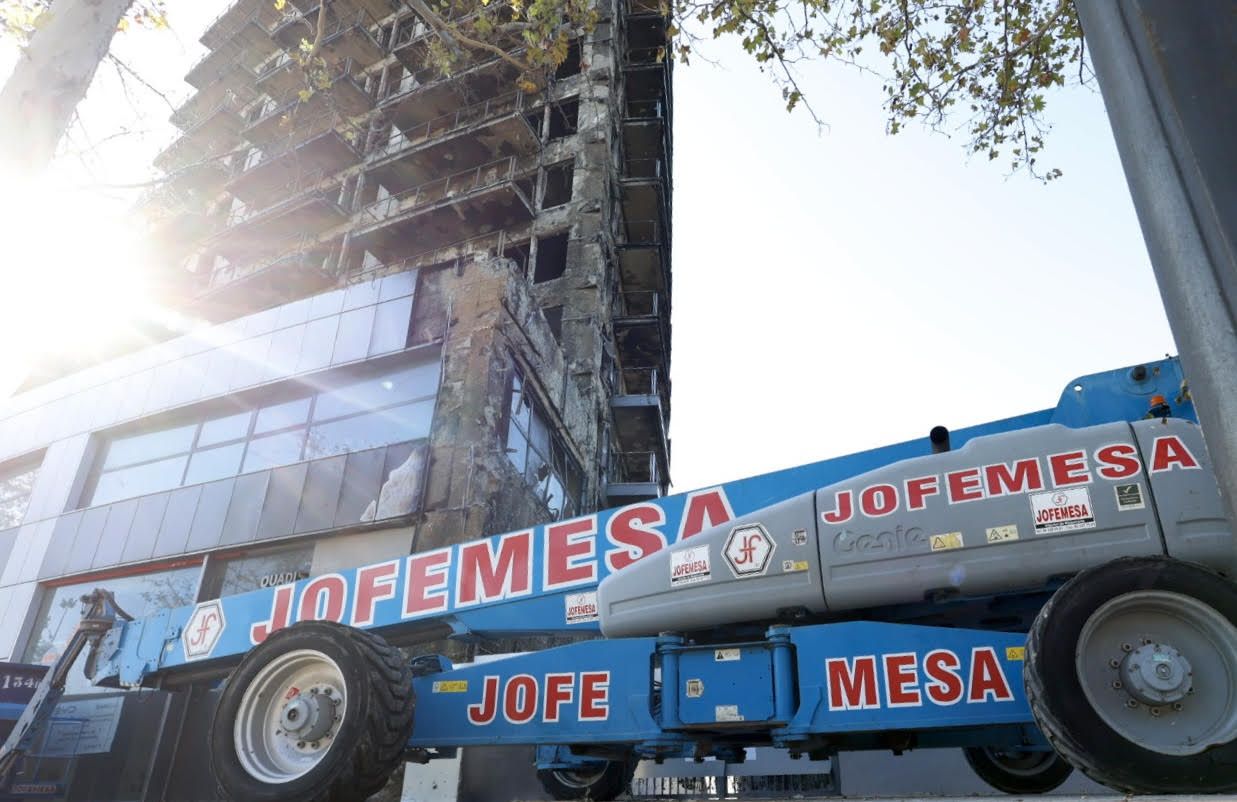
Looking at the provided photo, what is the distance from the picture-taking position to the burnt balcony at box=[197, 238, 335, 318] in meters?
35.3

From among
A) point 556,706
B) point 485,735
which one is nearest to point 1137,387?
point 556,706

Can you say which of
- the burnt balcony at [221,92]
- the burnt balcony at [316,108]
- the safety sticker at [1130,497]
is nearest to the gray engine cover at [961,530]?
the safety sticker at [1130,497]

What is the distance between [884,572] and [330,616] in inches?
196

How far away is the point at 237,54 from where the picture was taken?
42.8 m

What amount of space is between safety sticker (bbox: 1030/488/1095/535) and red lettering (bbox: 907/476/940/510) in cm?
55

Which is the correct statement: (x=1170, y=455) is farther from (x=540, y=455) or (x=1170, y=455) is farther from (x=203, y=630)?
(x=540, y=455)

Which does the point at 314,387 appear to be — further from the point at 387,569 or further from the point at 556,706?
the point at 556,706

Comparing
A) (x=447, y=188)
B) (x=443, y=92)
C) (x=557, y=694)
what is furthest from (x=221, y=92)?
(x=557, y=694)

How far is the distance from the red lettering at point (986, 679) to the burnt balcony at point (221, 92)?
46.0 meters

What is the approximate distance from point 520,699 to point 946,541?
10.1 ft

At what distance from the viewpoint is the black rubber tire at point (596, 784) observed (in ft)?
24.6

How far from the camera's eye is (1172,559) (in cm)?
400

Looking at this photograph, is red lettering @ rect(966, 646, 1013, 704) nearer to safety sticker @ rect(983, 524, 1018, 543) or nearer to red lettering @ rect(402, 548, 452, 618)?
safety sticker @ rect(983, 524, 1018, 543)

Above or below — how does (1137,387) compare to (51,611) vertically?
below
